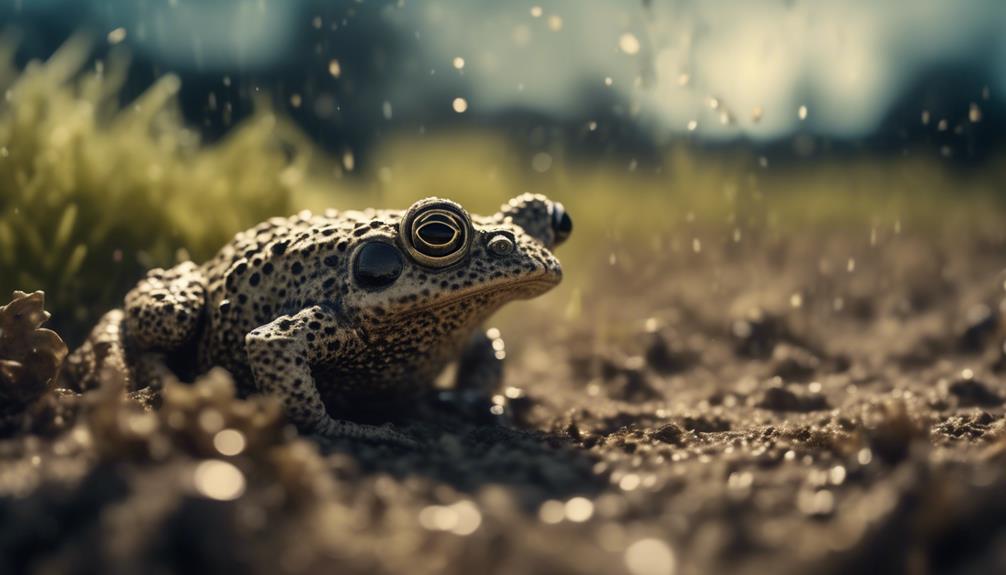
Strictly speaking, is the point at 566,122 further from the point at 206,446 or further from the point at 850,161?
the point at 206,446

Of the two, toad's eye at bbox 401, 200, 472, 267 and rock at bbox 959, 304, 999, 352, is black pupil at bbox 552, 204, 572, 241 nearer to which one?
toad's eye at bbox 401, 200, 472, 267

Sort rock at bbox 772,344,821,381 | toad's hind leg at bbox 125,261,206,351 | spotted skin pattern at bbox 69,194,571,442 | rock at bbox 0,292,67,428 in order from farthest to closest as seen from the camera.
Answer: rock at bbox 772,344,821,381 → toad's hind leg at bbox 125,261,206,351 → spotted skin pattern at bbox 69,194,571,442 → rock at bbox 0,292,67,428

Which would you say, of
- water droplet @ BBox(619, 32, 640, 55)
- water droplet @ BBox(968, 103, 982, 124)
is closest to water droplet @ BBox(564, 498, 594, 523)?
water droplet @ BBox(619, 32, 640, 55)

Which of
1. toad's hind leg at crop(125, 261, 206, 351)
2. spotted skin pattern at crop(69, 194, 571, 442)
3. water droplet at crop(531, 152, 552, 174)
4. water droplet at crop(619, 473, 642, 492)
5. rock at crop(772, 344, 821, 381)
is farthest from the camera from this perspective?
water droplet at crop(531, 152, 552, 174)

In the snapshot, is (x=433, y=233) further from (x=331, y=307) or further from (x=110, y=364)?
(x=110, y=364)

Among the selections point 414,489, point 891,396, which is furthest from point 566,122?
point 414,489

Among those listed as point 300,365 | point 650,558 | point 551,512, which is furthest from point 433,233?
point 650,558

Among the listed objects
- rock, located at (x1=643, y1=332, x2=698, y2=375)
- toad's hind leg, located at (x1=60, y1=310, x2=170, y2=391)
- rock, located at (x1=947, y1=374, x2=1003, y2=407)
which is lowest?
toad's hind leg, located at (x1=60, y1=310, x2=170, y2=391)

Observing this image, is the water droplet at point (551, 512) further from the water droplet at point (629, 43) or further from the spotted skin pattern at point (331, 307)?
the water droplet at point (629, 43)

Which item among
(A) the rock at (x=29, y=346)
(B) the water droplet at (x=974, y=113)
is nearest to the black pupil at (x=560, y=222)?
(A) the rock at (x=29, y=346)
